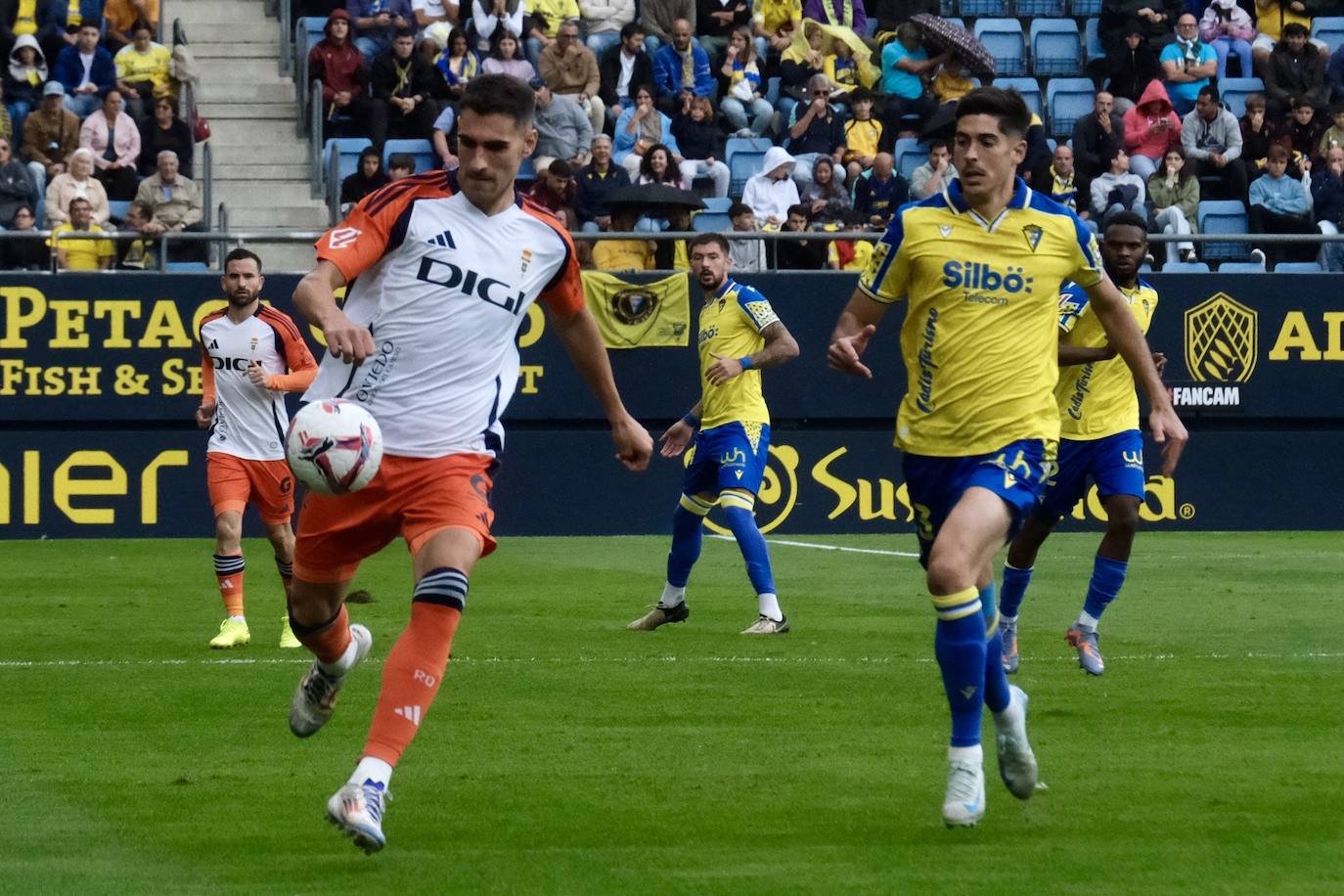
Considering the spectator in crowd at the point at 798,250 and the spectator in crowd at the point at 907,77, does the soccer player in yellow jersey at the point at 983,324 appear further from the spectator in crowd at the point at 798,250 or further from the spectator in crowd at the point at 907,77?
the spectator in crowd at the point at 907,77

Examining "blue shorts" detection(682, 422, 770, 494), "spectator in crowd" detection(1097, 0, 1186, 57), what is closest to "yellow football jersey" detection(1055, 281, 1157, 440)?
"blue shorts" detection(682, 422, 770, 494)

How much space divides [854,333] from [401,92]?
1770cm

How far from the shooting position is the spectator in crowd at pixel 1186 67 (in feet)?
88.1

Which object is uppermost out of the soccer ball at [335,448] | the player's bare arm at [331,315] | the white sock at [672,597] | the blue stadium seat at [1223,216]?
the player's bare arm at [331,315]

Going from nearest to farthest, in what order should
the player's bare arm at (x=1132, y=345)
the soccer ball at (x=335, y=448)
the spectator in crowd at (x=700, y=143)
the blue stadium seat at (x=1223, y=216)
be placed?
1. the soccer ball at (x=335, y=448)
2. the player's bare arm at (x=1132, y=345)
3. the spectator in crowd at (x=700, y=143)
4. the blue stadium seat at (x=1223, y=216)

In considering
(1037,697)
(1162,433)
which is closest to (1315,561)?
(1037,697)

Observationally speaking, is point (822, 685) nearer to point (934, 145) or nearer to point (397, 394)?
point (397, 394)

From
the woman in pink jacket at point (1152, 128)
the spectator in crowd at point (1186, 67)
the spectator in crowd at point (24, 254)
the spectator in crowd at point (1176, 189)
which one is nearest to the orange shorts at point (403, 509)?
the spectator in crowd at point (24, 254)

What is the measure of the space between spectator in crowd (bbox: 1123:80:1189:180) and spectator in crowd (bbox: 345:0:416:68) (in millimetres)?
8886

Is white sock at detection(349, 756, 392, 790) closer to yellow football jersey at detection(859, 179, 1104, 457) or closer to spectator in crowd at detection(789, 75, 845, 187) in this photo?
yellow football jersey at detection(859, 179, 1104, 457)

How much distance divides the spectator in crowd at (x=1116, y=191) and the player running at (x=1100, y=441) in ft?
41.7

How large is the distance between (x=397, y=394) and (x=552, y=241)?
779mm

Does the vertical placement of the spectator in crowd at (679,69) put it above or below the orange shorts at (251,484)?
above

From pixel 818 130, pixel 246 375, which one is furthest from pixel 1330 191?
pixel 246 375
